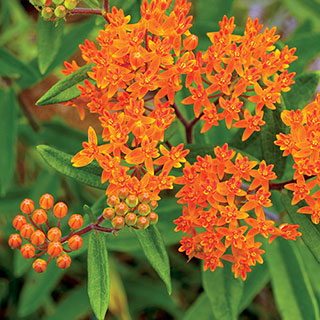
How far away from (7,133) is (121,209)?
4.37 feet

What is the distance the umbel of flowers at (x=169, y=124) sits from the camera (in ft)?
4.91

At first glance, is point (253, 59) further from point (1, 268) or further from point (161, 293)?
point (1, 268)

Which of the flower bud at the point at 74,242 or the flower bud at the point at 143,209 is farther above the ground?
the flower bud at the point at 143,209

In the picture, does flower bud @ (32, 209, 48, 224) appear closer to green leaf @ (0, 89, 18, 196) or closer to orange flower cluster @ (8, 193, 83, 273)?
orange flower cluster @ (8, 193, 83, 273)

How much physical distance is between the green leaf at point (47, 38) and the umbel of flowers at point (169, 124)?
0.92ft

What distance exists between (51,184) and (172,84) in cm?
156

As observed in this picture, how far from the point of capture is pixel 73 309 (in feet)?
10.1

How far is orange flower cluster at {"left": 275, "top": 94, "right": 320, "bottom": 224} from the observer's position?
1490 mm

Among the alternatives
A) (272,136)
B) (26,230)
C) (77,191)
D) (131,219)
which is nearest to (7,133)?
(77,191)

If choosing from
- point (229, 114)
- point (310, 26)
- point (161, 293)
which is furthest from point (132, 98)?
point (161, 293)

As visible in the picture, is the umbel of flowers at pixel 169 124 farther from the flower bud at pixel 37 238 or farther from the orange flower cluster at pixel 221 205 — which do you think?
the flower bud at pixel 37 238

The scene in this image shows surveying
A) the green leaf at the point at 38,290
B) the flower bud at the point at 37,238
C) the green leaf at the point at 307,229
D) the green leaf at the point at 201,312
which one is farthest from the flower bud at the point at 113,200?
the green leaf at the point at 38,290

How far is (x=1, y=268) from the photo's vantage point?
11.6ft

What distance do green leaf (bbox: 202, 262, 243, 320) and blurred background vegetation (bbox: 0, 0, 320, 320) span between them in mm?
338
